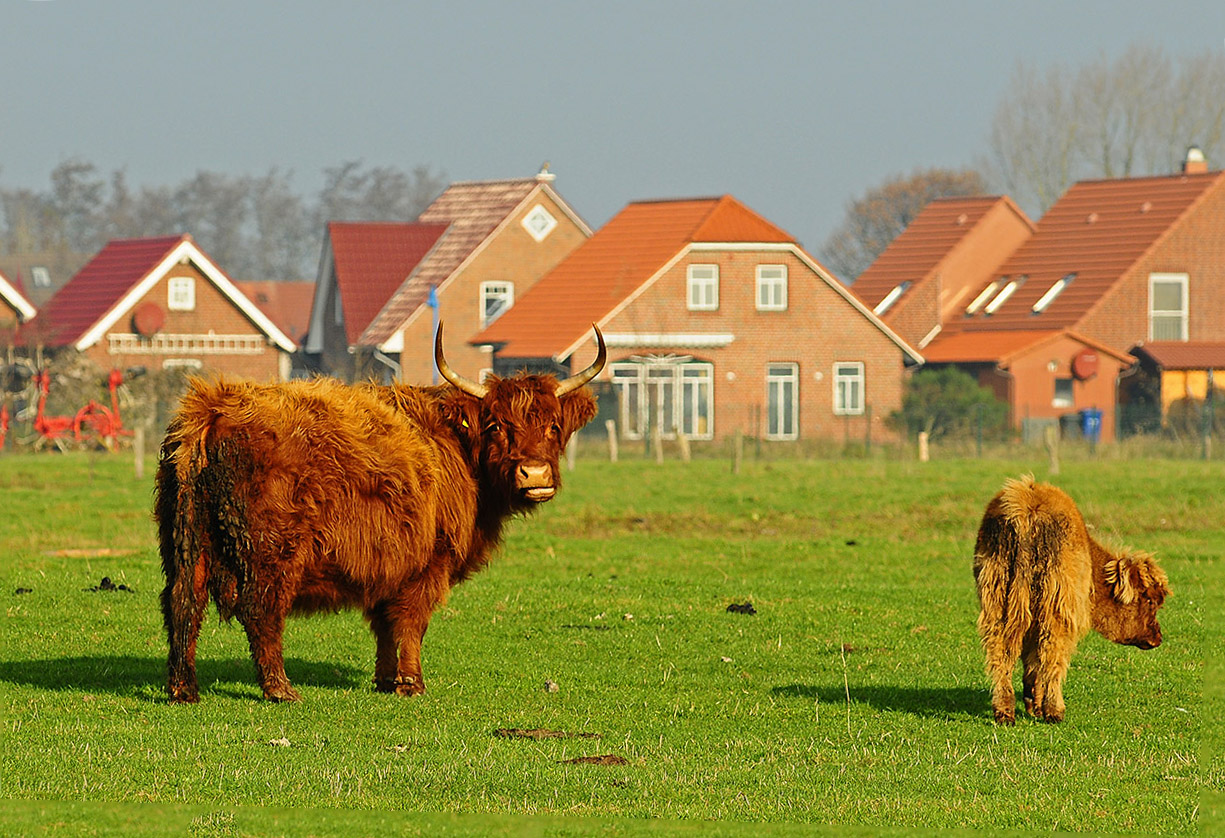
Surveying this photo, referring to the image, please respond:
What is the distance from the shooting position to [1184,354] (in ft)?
191

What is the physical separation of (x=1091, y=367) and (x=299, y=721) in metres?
50.0

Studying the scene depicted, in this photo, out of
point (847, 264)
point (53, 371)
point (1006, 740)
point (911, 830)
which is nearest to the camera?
point (911, 830)

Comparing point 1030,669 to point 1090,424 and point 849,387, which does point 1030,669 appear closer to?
point 1090,424

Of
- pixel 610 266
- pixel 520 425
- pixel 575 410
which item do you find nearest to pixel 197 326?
pixel 610 266

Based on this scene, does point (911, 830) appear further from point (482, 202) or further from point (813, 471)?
point (482, 202)

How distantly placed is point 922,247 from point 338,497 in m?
52.2

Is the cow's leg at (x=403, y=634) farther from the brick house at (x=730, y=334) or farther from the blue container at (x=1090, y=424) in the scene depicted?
Result: the blue container at (x=1090, y=424)

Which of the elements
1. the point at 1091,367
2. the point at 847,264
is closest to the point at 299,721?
the point at 1091,367

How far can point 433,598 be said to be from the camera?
11969 mm

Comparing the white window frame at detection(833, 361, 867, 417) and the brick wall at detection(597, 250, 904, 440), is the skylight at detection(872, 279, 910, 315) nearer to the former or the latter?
the brick wall at detection(597, 250, 904, 440)

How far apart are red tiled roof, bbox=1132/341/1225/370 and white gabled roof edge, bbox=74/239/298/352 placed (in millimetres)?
29262

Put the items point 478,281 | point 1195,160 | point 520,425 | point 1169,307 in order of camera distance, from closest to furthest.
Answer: point 520,425, point 1169,307, point 478,281, point 1195,160

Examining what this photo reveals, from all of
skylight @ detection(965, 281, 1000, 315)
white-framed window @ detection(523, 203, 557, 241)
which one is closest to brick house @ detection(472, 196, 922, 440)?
skylight @ detection(965, 281, 1000, 315)

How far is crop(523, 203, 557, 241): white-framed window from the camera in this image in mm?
65125
